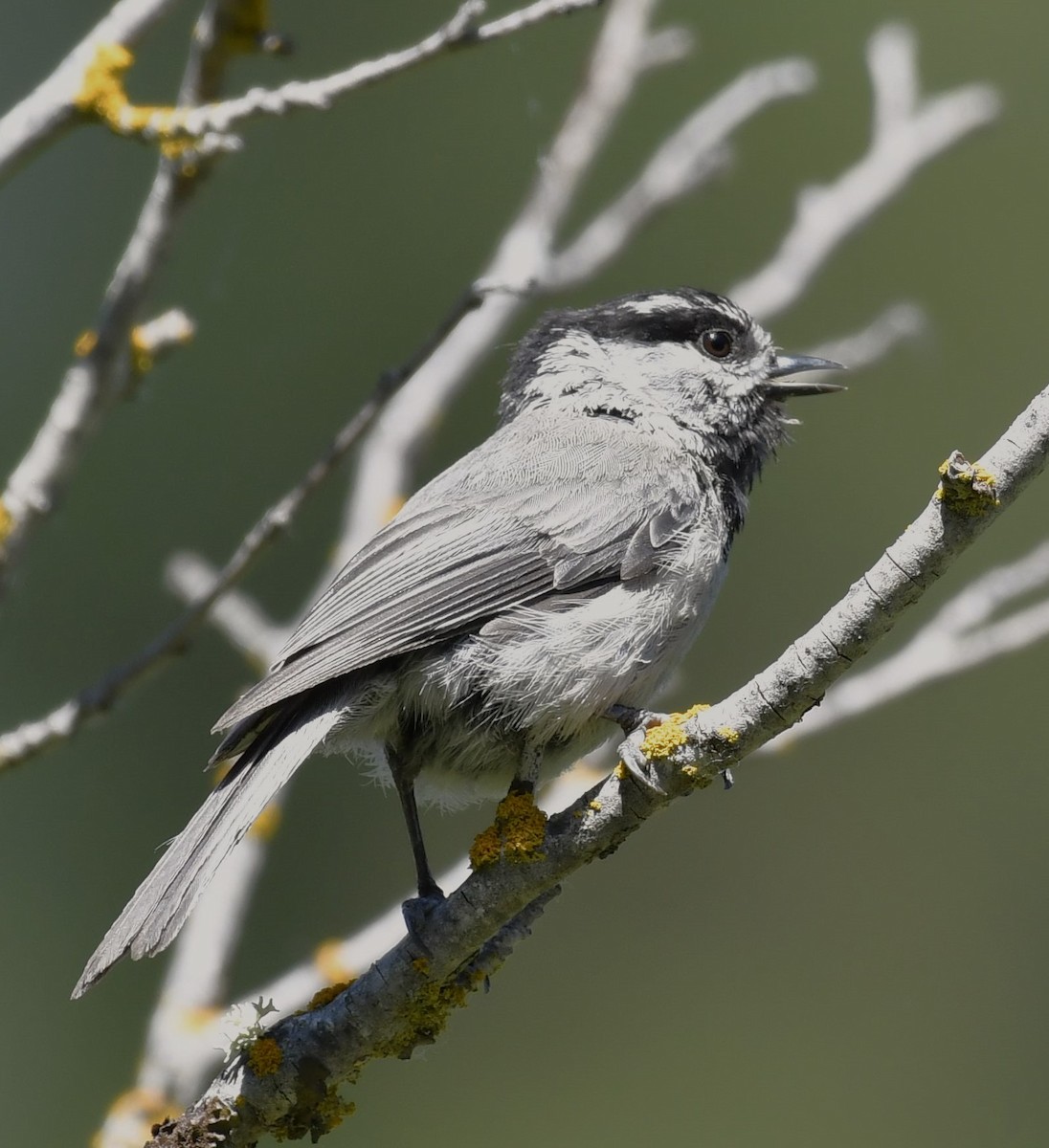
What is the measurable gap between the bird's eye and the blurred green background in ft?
12.4

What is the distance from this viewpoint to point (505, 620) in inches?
137

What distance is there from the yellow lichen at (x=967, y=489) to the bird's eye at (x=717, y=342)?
2.03 meters

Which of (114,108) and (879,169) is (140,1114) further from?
(879,169)

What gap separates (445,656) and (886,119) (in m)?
3.25

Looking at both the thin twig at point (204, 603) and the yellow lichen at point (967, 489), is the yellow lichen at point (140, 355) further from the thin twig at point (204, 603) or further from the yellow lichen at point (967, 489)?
the yellow lichen at point (967, 489)

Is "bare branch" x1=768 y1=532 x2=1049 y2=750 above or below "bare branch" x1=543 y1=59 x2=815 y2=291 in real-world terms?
below

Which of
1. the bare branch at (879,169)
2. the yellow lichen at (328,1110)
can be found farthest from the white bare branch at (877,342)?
the yellow lichen at (328,1110)

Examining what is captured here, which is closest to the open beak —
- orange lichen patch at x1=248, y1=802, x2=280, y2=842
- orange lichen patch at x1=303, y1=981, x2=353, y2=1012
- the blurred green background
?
orange lichen patch at x1=248, y1=802, x2=280, y2=842

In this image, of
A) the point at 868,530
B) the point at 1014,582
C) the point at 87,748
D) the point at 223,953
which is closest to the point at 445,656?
the point at 223,953

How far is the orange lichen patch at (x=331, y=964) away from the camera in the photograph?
392cm

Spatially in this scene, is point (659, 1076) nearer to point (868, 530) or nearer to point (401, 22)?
point (868, 530)

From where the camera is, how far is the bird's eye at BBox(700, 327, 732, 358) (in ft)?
14.2

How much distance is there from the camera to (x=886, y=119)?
220 inches

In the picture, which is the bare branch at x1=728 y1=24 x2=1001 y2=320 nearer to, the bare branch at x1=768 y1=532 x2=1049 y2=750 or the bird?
the bird
